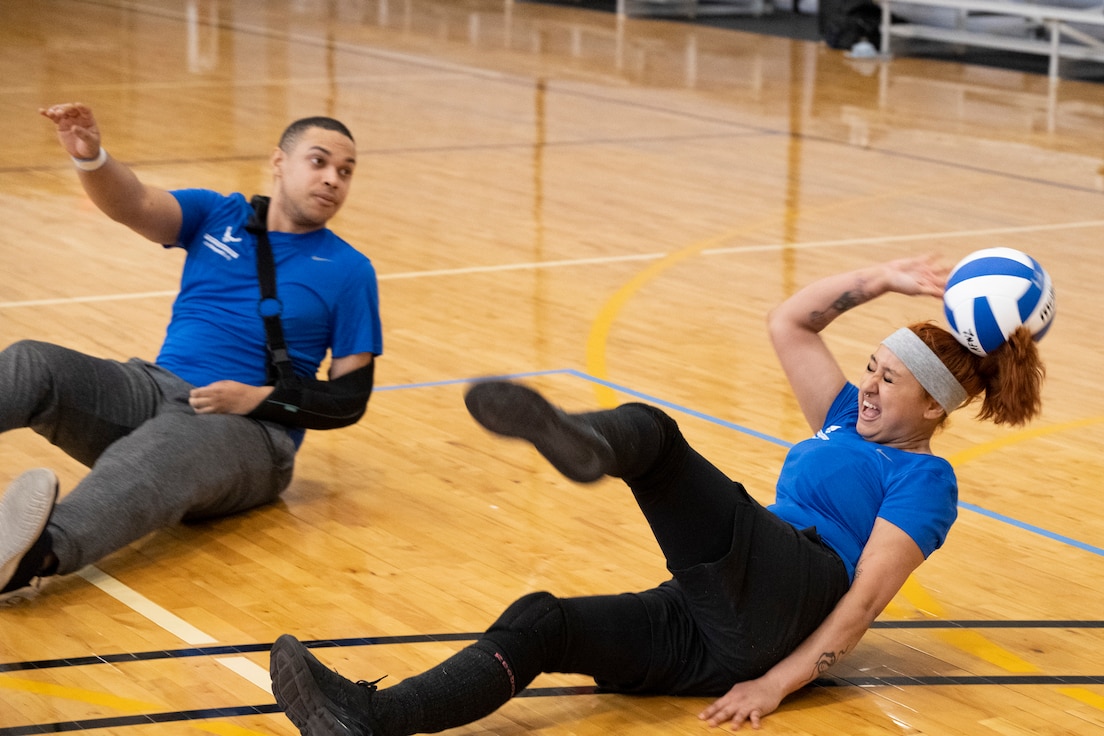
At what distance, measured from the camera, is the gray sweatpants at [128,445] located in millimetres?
3953

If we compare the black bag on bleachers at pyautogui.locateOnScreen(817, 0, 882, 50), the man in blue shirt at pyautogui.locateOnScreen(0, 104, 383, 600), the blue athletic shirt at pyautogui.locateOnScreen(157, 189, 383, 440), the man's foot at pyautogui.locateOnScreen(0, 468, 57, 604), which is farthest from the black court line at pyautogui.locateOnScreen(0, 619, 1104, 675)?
the black bag on bleachers at pyautogui.locateOnScreen(817, 0, 882, 50)

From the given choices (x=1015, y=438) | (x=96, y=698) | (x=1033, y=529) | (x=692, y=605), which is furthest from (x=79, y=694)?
(x=1015, y=438)

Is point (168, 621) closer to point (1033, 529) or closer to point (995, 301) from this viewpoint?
point (995, 301)

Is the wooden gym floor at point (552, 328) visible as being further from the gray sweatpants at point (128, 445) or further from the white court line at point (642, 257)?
the gray sweatpants at point (128, 445)

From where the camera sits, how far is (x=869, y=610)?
335cm

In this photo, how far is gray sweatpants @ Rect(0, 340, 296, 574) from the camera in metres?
3.95

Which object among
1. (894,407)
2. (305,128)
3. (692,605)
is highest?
(305,128)

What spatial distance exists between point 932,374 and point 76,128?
2234 mm

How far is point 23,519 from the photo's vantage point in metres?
3.71

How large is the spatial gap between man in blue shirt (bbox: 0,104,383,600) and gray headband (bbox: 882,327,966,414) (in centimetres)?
160

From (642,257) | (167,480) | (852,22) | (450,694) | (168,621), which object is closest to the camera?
(450,694)

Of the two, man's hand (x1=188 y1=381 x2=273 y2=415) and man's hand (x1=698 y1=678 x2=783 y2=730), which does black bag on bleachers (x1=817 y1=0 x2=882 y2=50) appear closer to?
man's hand (x1=188 y1=381 x2=273 y2=415)

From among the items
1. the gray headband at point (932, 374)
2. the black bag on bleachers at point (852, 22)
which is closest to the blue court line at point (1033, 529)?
the gray headband at point (932, 374)

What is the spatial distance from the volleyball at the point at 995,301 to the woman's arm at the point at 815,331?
22cm
